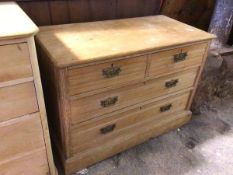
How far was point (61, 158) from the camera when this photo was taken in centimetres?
142

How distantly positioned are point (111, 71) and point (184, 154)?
0.87 meters

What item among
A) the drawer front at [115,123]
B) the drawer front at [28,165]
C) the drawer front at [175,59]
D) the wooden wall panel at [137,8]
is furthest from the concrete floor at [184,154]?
the wooden wall panel at [137,8]

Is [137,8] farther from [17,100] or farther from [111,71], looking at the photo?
[17,100]

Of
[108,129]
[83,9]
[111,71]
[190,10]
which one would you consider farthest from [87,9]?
[190,10]

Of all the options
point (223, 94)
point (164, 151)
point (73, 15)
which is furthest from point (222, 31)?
point (73, 15)

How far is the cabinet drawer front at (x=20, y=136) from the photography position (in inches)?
38.1

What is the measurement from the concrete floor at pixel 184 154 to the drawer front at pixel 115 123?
7.4 inches

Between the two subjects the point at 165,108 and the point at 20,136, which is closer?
the point at 20,136

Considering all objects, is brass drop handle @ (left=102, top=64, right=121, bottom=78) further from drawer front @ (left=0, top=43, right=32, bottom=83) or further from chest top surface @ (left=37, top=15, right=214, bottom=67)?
drawer front @ (left=0, top=43, right=32, bottom=83)

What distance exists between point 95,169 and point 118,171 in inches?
5.9

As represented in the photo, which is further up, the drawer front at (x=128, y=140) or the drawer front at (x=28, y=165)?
the drawer front at (x=28, y=165)

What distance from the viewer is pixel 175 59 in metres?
1.41

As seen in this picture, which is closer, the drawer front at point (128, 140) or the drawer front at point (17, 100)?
the drawer front at point (17, 100)

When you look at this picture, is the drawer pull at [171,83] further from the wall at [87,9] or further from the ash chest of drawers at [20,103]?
the ash chest of drawers at [20,103]
